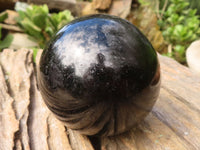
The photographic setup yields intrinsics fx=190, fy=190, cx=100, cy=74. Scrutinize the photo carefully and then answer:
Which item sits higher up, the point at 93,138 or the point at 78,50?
the point at 78,50

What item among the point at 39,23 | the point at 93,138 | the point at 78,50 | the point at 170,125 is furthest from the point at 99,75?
the point at 39,23

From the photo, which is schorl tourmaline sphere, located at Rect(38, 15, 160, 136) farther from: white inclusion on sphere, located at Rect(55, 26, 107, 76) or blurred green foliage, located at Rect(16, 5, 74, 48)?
blurred green foliage, located at Rect(16, 5, 74, 48)

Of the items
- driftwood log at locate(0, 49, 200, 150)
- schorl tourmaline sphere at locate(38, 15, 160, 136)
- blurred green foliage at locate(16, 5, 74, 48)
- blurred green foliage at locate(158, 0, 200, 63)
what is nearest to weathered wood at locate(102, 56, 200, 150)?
driftwood log at locate(0, 49, 200, 150)

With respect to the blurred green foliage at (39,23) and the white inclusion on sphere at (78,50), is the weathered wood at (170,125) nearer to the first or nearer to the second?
the white inclusion on sphere at (78,50)

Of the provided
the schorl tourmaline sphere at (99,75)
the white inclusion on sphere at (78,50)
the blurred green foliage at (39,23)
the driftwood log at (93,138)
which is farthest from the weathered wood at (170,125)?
the blurred green foliage at (39,23)

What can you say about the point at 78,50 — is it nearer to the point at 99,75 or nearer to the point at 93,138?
the point at 99,75
